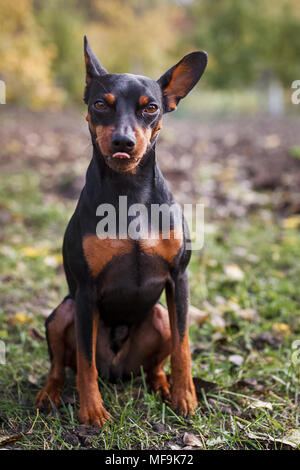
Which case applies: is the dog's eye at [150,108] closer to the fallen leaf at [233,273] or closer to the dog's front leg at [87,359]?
the dog's front leg at [87,359]

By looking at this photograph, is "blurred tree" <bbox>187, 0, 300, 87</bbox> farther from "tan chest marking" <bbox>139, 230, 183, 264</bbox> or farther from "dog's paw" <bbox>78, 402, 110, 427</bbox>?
"dog's paw" <bbox>78, 402, 110, 427</bbox>

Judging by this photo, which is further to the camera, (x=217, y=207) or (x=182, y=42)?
(x=182, y=42)

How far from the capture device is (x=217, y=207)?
20.4ft

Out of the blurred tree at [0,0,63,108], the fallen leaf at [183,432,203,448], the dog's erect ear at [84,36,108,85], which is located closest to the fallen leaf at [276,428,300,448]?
the fallen leaf at [183,432,203,448]

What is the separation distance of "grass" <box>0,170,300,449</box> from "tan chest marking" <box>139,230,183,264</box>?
76cm

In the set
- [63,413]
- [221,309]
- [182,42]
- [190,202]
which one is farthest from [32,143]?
[182,42]

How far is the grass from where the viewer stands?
7.26ft

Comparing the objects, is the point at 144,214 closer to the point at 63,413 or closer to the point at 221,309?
the point at 63,413

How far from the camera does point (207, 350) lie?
310 centimetres

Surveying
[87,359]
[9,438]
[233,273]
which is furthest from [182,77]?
[233,273]

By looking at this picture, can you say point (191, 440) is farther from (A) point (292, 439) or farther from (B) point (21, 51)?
(B) point (21, 51)

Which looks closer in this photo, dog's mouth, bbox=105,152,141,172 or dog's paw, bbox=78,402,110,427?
dog's mouth, bbox=105,152,141,172

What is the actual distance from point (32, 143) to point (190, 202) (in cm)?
479

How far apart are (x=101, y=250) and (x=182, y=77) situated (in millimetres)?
887
